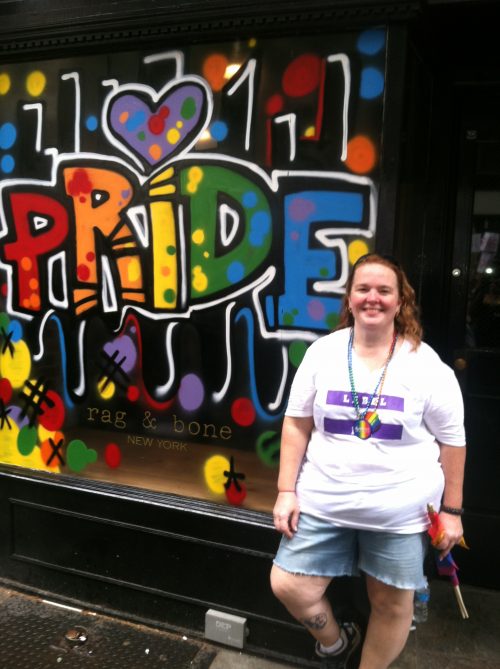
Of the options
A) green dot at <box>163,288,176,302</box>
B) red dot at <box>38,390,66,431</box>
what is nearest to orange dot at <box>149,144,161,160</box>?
green dot at <box>163,288,176,302</box>

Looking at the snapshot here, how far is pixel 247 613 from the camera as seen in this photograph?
3.08 m

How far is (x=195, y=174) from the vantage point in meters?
3.12

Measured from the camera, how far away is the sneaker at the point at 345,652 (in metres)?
2.63

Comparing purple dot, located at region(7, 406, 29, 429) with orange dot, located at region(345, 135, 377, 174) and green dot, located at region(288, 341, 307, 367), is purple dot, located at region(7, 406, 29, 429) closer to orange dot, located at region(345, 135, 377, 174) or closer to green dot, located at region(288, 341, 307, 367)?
green dot, located at region(288, 341, 307, 367)

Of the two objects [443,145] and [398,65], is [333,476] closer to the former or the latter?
[398,65]

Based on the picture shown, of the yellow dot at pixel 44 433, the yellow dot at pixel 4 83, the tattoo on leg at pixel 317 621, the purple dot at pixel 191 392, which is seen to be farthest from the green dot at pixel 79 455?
the yellow dot at pixel 4 83

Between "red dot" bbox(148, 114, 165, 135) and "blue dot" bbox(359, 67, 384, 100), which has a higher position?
"blue dot" bbox(359, 67, 384, 100)

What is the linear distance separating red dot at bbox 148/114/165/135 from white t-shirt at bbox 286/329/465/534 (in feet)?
5.10

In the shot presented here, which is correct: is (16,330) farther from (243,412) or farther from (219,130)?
(219,130)

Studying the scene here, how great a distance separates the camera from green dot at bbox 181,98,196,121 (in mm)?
3096

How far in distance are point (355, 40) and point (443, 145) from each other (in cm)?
86

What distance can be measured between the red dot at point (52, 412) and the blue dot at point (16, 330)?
363 mm

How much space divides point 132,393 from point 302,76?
182cm

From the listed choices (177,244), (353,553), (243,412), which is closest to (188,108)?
(177,244)
